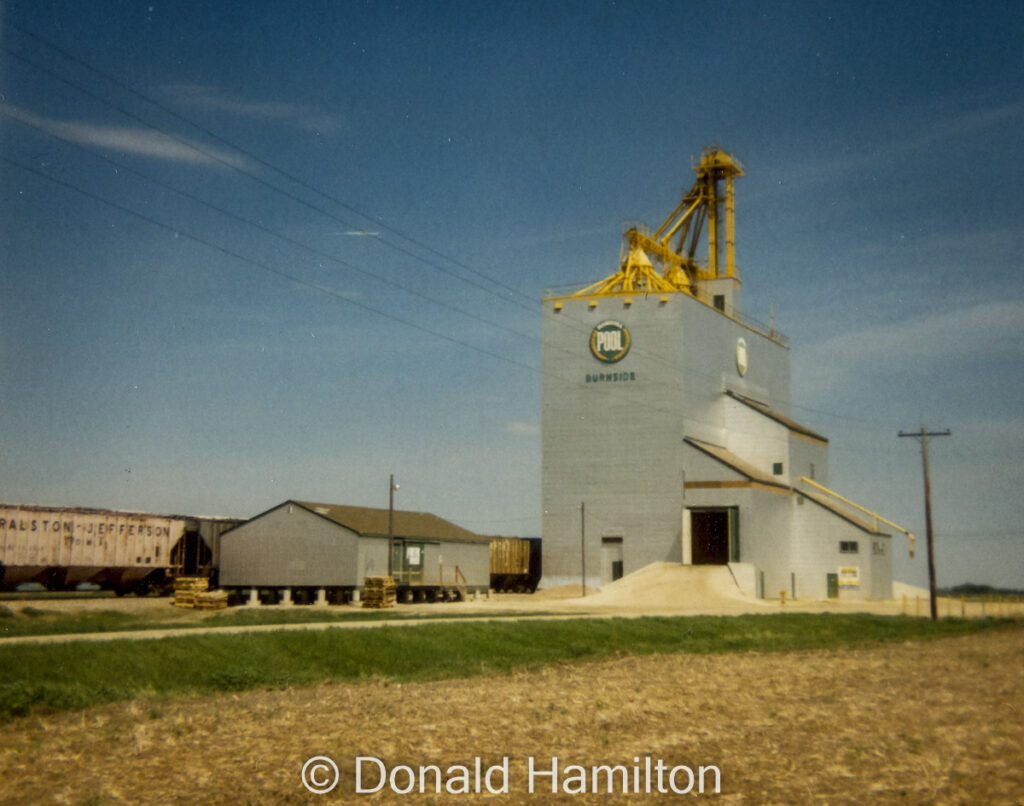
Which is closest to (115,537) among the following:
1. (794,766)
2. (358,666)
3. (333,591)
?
(333,591)

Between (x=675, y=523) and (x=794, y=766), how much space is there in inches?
2059

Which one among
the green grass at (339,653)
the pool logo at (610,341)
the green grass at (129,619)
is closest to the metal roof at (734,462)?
the pool logo at (610,341)

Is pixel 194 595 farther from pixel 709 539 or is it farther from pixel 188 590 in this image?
pixel 709 539

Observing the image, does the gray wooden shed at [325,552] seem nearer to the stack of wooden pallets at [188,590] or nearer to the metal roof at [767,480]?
the stack of wooden pallets at [188,590]

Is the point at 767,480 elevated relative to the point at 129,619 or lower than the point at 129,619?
elevated

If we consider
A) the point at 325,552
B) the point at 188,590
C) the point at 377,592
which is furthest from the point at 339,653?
the point at 325,552

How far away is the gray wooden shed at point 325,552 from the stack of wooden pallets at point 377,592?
3112 millimetres

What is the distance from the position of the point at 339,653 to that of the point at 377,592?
23920 mm

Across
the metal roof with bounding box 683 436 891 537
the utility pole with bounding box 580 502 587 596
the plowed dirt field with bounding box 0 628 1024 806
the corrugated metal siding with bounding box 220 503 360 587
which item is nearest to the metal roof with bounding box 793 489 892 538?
the metal roof with bounding box 683 436 891 537

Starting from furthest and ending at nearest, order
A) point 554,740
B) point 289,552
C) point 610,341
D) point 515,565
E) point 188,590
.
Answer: point 515,565 → point 610,341 → point 289,552 → point 188,590 → point 554,740

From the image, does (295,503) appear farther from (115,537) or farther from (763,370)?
(763,370)

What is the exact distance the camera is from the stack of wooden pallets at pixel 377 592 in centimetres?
4822

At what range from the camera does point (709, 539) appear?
71938 millimetres

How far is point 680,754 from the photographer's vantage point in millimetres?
13672
